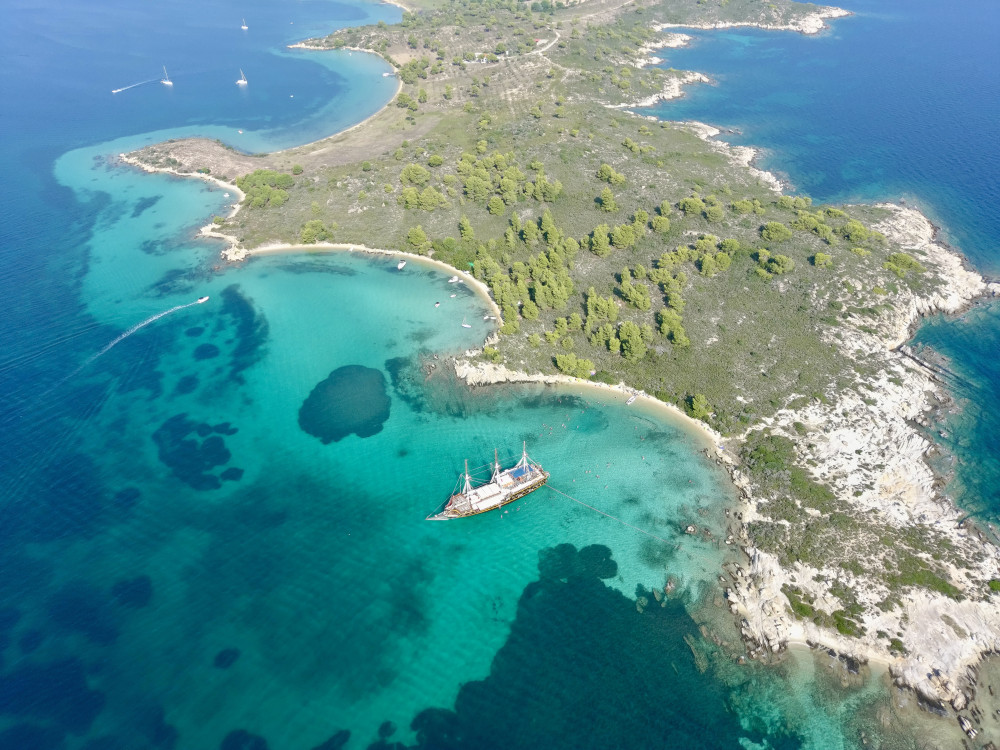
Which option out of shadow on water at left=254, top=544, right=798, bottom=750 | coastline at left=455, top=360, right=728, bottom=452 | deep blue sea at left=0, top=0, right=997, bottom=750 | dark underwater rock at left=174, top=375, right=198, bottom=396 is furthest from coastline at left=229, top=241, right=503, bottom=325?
shadow on water at left=254, top=544, right=798, bottom=750

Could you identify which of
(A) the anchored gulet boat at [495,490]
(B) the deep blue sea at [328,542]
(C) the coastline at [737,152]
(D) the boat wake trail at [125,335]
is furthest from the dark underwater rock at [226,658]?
(C) the coastline at [737,152]

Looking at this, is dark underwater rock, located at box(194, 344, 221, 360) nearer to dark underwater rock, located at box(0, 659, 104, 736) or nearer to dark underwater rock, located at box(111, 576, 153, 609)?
dark underwater rock, located at box(111, 576, 153, 609)

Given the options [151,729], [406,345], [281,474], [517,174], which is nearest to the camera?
[151,729]

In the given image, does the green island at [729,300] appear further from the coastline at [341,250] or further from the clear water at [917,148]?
the clear water at [917,148]

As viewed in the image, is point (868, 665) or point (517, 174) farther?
point (517, 174)

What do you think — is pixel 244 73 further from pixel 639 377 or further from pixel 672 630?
pixel 672 630

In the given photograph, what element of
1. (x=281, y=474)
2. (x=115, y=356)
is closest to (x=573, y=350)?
(x=281, y=474)
